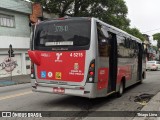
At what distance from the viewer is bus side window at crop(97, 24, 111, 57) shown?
387 inches

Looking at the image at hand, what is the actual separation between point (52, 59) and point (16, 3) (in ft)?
67.0

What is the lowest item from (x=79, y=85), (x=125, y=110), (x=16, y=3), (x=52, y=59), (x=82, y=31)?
(x=125, y=110)

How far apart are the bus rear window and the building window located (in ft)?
58.9

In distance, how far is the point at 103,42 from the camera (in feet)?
33.3

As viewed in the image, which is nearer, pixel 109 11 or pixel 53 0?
pixel 53 0

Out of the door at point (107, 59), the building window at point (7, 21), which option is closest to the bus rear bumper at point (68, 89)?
the door at point (107, 59)

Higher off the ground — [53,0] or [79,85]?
[53,0]

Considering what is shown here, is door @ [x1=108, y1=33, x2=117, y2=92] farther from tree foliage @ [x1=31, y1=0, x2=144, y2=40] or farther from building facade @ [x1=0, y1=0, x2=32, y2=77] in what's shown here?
tree foliage @ [x1=31, y1=0, x2=144, y2=40]

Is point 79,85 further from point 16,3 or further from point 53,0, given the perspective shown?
point 53,0

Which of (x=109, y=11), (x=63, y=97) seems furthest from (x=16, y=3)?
(x=63, y=97)

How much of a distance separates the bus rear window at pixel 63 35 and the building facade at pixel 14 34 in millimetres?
17292

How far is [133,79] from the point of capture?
1576cm

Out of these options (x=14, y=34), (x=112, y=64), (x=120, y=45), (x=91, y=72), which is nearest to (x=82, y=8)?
(x=14, y=34)

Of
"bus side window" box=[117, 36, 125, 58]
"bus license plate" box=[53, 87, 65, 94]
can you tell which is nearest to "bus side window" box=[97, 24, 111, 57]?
"bus side window" box=[117, 36, 125, 58]
